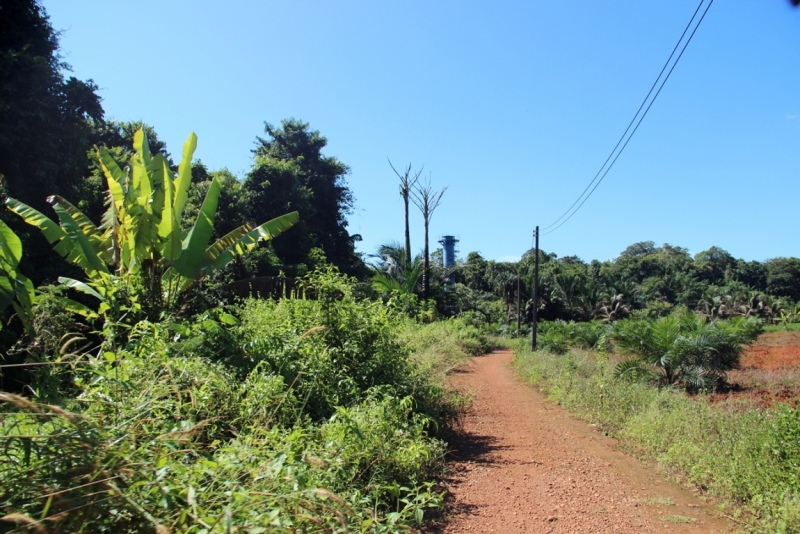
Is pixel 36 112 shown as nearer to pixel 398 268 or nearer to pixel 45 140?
pixel 45 140

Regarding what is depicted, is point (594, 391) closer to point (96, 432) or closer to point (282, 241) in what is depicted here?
point (96, 432)

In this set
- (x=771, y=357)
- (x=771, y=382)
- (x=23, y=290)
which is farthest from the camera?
(x=771, y=357)

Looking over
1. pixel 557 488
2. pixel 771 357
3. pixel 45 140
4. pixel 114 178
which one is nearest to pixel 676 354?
pixel 557 488

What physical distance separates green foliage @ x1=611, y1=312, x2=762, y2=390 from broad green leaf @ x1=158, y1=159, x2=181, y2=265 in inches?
373

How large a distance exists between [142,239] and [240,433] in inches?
198

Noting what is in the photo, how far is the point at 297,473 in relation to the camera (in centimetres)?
284

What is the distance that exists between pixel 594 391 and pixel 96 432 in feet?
33.0

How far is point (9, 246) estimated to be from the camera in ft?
18.7

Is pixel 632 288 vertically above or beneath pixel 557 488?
above

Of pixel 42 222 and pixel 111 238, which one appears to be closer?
pixel 42 222

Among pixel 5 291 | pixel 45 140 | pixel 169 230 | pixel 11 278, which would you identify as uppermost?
pixel 45 140

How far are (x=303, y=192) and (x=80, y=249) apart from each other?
18256mm

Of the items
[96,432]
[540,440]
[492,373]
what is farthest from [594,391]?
[96,432]

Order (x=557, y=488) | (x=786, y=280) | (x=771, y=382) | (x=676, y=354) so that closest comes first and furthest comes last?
(x=557, y=488)
(x=676, y=354)
(x=771, y=382)
(x=786, y=280)
